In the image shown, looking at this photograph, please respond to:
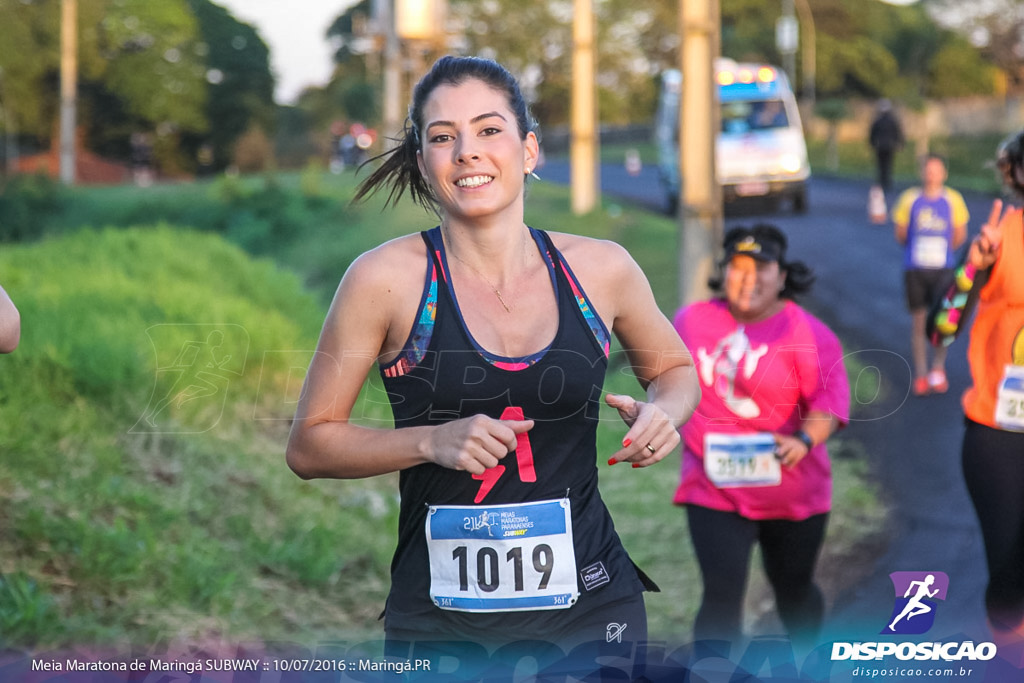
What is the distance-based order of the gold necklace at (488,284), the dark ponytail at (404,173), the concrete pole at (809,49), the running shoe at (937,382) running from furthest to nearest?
the concrete pole at (809,49) < the running shoe at (937,382) < the dark ponytail at (404,173) < the gold necklace at (488,284)

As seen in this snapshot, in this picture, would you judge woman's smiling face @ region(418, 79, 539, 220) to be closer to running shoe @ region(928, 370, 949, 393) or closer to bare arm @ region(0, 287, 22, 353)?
bare arm @ region(0, 287, 22, 353)

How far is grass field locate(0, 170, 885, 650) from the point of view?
15.5 feet

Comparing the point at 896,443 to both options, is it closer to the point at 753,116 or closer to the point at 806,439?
the point at 806,439

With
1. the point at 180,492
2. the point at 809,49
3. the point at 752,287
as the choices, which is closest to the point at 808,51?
the point at 809,49

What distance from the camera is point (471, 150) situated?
2.56m

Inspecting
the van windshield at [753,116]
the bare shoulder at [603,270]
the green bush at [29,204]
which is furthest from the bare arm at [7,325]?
the van windshield at [753,116]

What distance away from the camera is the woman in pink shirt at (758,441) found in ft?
13.8

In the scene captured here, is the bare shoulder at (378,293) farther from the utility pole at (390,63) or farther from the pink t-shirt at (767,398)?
the utility pole at (390,63)

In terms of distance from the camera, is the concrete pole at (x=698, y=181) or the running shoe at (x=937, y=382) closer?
the concrete pole at (x=698, y=181)

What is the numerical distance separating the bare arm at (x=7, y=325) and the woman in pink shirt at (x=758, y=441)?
2419 mm

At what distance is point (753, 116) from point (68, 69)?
14.2 meters

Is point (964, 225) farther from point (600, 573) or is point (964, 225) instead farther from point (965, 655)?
point (600, 573)

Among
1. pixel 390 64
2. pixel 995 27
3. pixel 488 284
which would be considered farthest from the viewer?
pixel 995 27

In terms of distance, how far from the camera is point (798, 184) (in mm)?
20531
